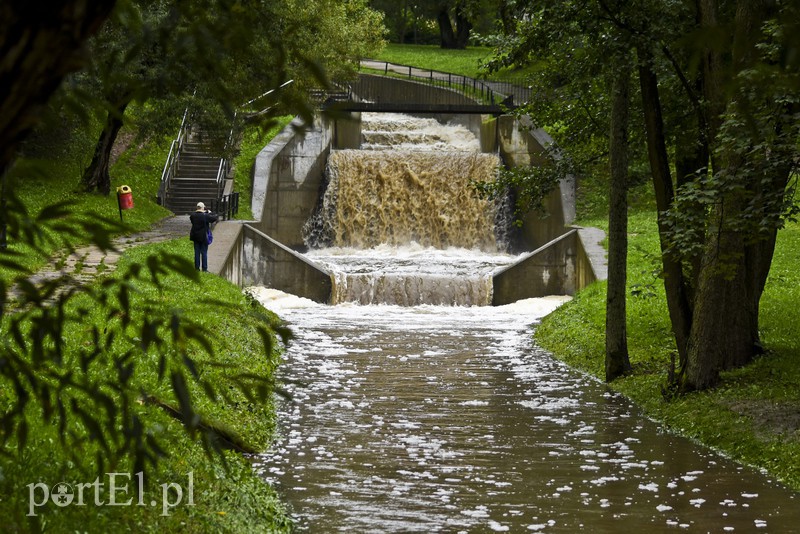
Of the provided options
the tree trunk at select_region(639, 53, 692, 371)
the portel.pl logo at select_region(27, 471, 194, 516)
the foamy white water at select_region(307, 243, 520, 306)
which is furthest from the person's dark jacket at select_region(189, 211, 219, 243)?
the portel.pl logo at select_region(27, 471, 194, 516)

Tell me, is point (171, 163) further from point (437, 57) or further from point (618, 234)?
point (437, 57)

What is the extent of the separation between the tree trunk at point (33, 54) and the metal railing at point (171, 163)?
92.5ft

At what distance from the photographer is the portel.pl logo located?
6047 mm

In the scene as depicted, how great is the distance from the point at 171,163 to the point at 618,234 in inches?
835

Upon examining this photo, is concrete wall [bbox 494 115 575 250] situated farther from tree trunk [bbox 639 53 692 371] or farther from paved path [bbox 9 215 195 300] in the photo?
tree trunk [bbox 639 53 692 371]

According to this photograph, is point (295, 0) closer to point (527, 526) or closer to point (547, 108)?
point (547, 108)

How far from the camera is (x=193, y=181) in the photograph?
32594 mm

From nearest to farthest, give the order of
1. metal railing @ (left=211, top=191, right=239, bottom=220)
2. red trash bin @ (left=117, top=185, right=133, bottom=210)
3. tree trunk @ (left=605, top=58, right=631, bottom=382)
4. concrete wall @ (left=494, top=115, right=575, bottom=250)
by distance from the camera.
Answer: tree trunk @ (left=605, top=58, right=631, bottom=382), red trash bin @ (left=117, top=185, right=133, bottom=210), metal railing @ (left=211, top=191, right=239, bottom=220), concrete wall @ (left=494, top=115, right=575, bottom=250)

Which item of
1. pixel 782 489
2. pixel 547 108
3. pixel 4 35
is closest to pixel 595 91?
pixel 547 108

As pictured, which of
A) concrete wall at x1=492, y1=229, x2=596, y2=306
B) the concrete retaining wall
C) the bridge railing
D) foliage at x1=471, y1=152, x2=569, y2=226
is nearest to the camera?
foliage at x1=471, y1=152, x2=569, y2=226

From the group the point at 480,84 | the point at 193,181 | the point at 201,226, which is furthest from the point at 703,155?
the point at 480,84

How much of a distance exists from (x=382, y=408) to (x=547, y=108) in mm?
5317

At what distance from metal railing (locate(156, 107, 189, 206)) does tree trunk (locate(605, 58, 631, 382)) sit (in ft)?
61.0

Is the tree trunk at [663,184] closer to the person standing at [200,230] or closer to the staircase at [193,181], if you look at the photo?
the person standing at [200,230]
